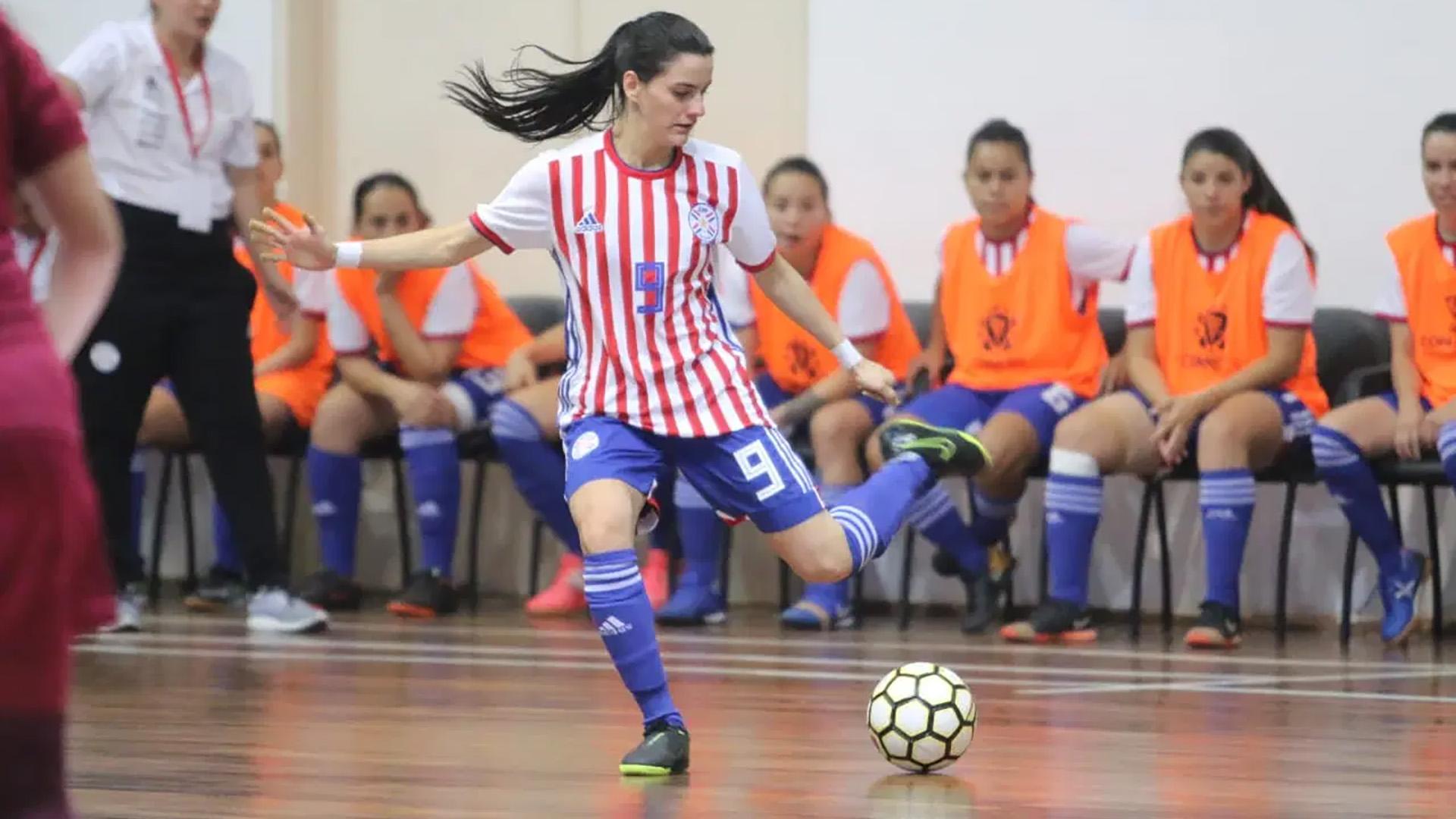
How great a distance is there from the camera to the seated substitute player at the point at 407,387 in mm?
7242

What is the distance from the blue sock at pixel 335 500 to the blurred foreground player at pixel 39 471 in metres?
5.58

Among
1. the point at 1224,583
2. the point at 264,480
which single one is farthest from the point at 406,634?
the point at 1224,583

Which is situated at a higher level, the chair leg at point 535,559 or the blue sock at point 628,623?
the blue sock at point 628,623

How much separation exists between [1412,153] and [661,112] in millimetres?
4073

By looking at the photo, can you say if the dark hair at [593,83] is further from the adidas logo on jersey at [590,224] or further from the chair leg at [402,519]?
the chair leg at [402,519]

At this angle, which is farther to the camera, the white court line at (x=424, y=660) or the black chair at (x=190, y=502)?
the black chair at (x=190, y=502)

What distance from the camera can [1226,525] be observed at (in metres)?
6.29

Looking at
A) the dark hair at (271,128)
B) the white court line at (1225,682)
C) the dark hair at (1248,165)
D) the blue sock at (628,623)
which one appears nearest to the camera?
the blue sock at (628,623)

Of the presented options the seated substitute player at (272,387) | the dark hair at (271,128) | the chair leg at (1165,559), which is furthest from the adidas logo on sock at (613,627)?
the dark hair at (271,128)

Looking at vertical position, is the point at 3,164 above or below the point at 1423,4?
below

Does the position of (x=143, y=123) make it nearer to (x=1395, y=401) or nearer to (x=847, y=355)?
(x=847, y=355)

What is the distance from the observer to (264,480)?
6.13 metres

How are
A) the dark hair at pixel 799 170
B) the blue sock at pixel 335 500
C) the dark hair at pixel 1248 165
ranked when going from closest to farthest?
the dark hair at pixel 1248 165
the dark hair at pixel 799 170
the blue sock at pixel 335 500

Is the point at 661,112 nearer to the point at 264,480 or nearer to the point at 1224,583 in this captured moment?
the point at 264,480
